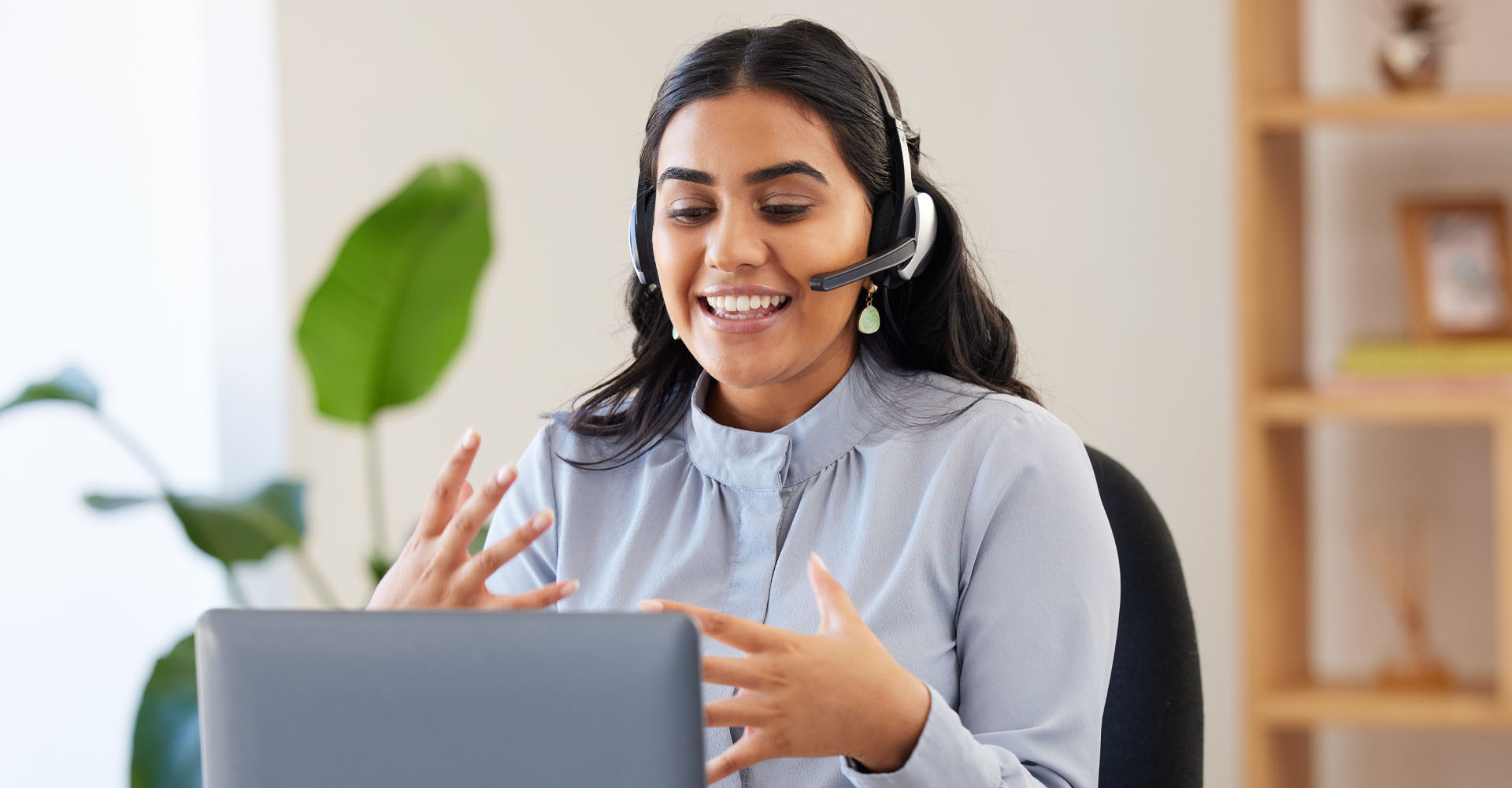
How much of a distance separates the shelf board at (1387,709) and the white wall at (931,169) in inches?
11.7

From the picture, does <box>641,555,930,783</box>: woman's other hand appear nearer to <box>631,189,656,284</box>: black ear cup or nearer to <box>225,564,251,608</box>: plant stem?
<box>631,189,656,284</box>: black ear cup

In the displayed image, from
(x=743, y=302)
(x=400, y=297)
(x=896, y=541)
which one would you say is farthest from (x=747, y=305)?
(x=400, y=297)

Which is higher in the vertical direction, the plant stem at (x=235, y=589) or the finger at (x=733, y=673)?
the finger at (x=733, y=673)

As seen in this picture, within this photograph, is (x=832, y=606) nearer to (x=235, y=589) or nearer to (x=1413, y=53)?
(x=235, y=589)

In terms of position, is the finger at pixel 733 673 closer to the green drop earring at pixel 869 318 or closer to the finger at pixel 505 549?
the finger at pixel 505 549

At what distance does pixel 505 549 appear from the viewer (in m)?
0.94

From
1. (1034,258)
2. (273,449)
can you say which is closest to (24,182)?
(273,449)

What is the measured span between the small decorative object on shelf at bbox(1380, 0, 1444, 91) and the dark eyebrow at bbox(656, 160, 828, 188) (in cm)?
133

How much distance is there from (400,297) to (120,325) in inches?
23.8

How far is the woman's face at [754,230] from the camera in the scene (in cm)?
112

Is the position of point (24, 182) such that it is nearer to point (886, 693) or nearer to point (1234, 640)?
point (886, 693)

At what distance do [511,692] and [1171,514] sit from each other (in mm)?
1915

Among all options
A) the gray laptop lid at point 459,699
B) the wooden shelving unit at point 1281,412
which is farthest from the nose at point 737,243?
the wooden shelving unit at point 1281,412

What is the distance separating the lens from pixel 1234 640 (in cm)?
233
